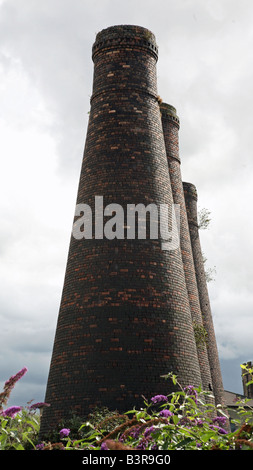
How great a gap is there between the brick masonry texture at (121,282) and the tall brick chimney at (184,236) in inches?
214

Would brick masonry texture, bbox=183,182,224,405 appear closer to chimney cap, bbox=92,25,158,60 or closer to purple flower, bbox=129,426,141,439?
chimney cap, bbox=92,25,158,60

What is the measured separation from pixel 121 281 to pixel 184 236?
7626 millimetres

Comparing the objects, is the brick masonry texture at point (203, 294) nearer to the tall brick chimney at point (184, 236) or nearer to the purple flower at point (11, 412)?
the tall brick chimney at point (184, 236)

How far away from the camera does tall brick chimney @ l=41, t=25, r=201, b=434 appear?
39.4 ft

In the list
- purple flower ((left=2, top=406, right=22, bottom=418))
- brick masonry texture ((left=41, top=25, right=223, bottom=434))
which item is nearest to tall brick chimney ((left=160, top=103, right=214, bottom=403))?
brick masonry texture ((left=41, top=25, right=223, bottom=434))

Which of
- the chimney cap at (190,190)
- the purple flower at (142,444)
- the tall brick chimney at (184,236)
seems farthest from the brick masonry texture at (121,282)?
the chimney cap at (190,190)

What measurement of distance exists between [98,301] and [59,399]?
2605 millimetres

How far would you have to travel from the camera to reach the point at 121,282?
12781 mm

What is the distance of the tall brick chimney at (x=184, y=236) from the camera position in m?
19.2

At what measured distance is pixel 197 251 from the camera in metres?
25.3

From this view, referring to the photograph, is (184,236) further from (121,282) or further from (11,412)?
(11,412)
